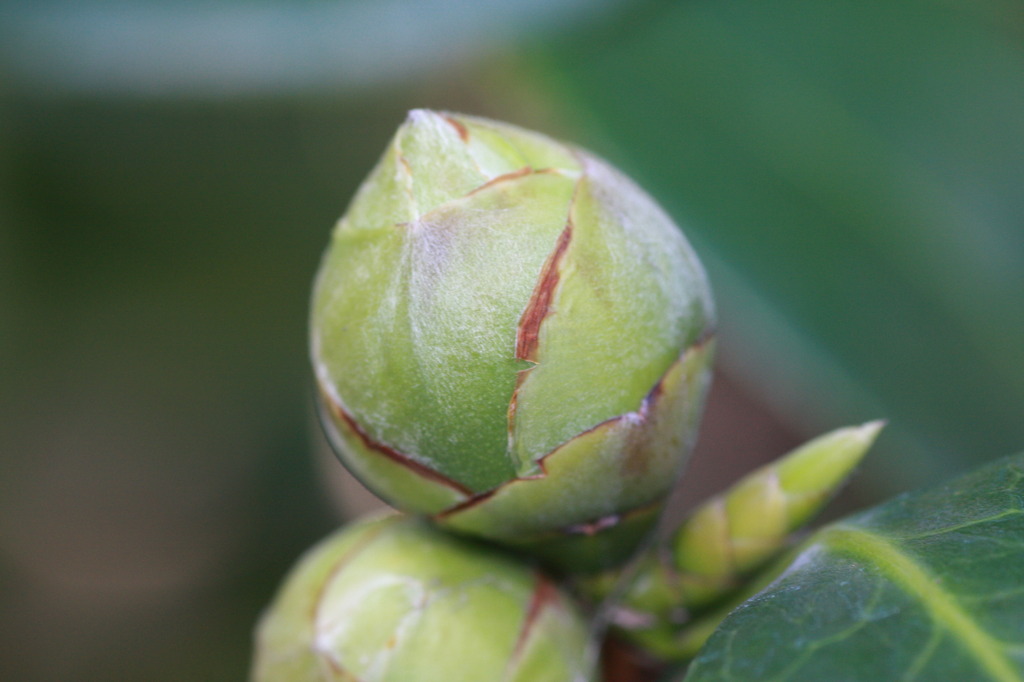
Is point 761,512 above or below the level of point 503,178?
below

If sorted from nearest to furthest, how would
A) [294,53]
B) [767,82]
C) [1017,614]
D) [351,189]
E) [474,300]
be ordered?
[1017,614] → [474,300] → [767,82] → [294,53] → [351,189]

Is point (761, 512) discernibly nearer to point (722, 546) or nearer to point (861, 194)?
point (722, 546)

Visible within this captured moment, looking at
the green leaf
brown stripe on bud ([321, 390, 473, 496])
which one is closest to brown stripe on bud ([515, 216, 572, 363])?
brown stripe on bud ([321, 390, 473, 496])

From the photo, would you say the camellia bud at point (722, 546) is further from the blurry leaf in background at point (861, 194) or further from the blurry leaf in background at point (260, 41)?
the blurry leaf in background at point (260, 41)

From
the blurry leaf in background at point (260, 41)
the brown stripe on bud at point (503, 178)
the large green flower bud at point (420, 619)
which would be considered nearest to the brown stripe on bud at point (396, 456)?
the large green flower bud at point (420, 619)

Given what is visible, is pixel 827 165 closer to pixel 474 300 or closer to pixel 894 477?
pixel 894 477

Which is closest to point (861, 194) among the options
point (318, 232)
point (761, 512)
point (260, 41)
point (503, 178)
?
point (761, 512)

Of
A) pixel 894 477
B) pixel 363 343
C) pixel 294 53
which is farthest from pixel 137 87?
pixel 894 477
